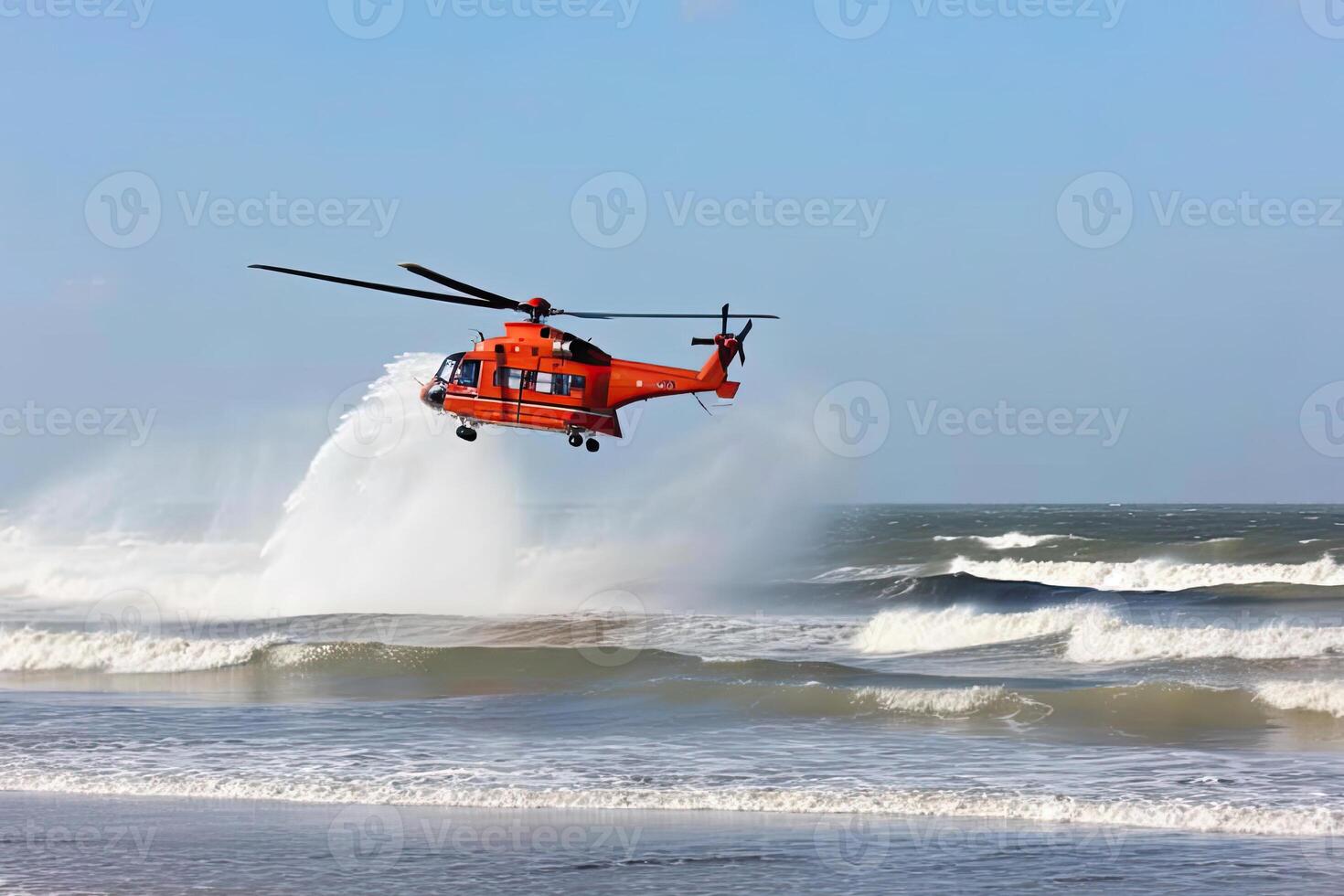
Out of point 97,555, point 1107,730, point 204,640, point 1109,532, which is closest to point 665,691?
point 1107,730

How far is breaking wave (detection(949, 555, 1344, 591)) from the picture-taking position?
5141 cm

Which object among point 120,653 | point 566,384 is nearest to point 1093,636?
point 566,384

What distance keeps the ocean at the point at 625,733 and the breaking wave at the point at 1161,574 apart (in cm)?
429

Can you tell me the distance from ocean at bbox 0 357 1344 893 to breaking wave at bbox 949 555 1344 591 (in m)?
4.29

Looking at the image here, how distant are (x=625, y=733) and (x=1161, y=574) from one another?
3558cm

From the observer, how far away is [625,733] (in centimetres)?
2153

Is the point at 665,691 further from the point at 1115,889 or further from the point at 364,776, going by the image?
the point at 1115,889

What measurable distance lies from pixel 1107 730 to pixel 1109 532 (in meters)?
67.8

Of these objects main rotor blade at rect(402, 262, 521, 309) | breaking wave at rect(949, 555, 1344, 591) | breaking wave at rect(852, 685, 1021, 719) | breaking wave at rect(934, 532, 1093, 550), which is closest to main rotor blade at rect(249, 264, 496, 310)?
main rotor blade at rect(402, 262, 521, 309)

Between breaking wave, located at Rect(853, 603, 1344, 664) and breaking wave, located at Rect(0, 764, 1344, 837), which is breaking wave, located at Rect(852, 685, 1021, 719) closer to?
breaking wave, located at Rect(0, 764, 1344, 837)

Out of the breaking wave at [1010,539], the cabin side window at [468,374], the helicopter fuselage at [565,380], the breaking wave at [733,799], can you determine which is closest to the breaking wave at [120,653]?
the cabin side window at [468,374]

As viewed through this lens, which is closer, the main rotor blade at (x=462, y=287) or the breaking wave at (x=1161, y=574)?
the main rotor blade at (x=462, y=287)

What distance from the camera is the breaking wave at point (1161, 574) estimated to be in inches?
2024

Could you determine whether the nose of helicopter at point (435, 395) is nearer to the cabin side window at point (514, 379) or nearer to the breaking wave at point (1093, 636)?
the cabin side window at point (514, 379)
